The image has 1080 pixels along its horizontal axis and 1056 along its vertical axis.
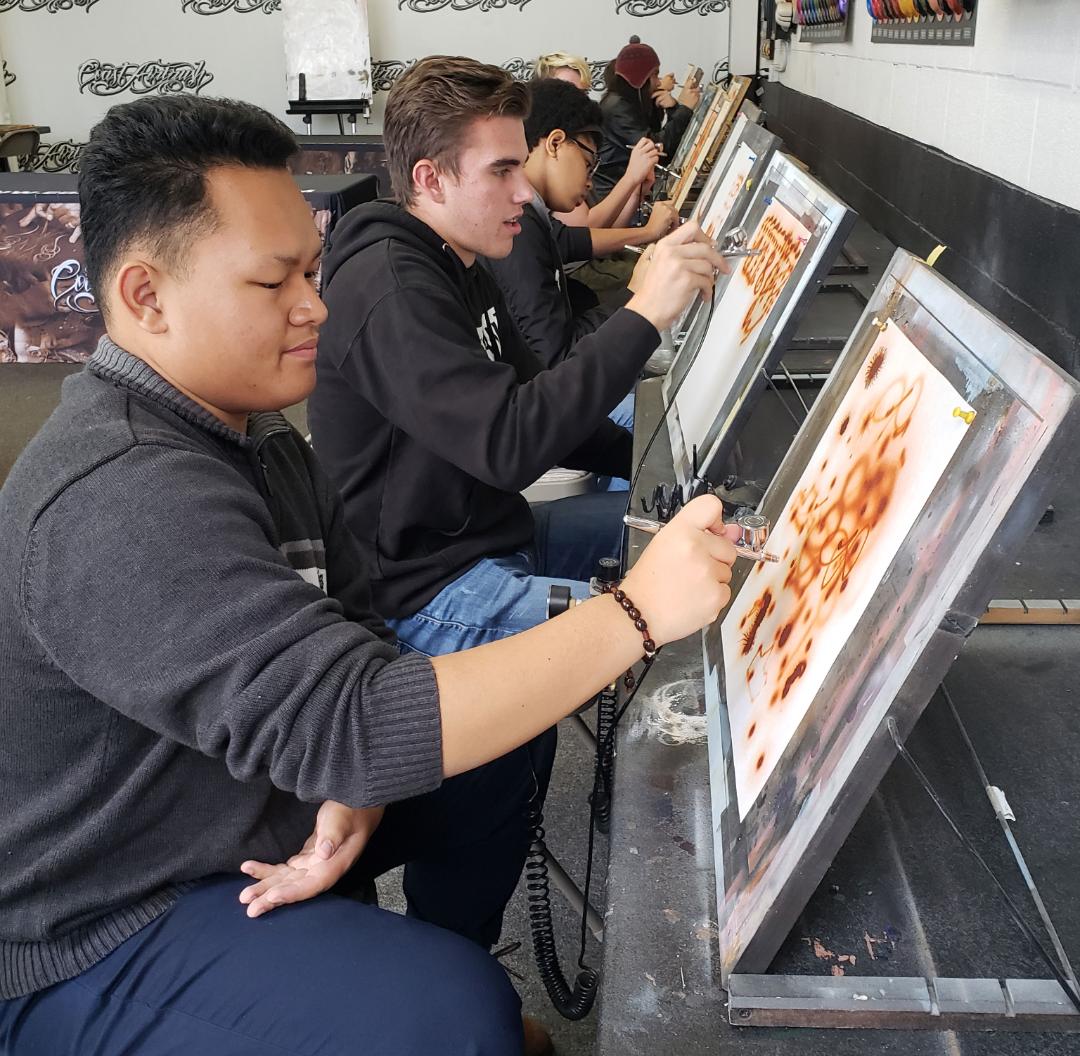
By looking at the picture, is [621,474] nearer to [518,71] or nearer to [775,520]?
[775,520]

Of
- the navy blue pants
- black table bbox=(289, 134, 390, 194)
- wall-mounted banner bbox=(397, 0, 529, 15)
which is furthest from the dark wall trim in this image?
wall-mounted banner bbox=(397, 0, 529, 15)

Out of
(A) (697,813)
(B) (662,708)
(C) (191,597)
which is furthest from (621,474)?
(C) (191,597)

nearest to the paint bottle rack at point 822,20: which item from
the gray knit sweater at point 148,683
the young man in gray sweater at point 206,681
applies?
the young man in gray sweater at point 206,681

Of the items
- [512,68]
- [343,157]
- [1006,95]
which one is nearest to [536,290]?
[1006,95]

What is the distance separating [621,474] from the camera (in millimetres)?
2084

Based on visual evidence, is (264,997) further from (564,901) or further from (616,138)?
(616,138)

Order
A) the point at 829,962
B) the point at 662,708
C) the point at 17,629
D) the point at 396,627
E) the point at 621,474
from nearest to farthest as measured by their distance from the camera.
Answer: the point at 829,962, the point at 17,629, the point at 662,708, the point at 396,627, the point at 621,474

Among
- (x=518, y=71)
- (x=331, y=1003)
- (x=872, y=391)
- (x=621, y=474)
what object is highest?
(x=872, y=391)

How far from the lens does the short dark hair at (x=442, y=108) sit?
5.50 ft

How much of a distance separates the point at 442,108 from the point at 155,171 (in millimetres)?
856

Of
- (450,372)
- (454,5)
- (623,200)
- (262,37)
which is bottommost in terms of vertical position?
(262,37)

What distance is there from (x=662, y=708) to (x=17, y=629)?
57 cm

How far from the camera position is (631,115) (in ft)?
17.8

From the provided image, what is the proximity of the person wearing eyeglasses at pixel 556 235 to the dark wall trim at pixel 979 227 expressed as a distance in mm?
685
